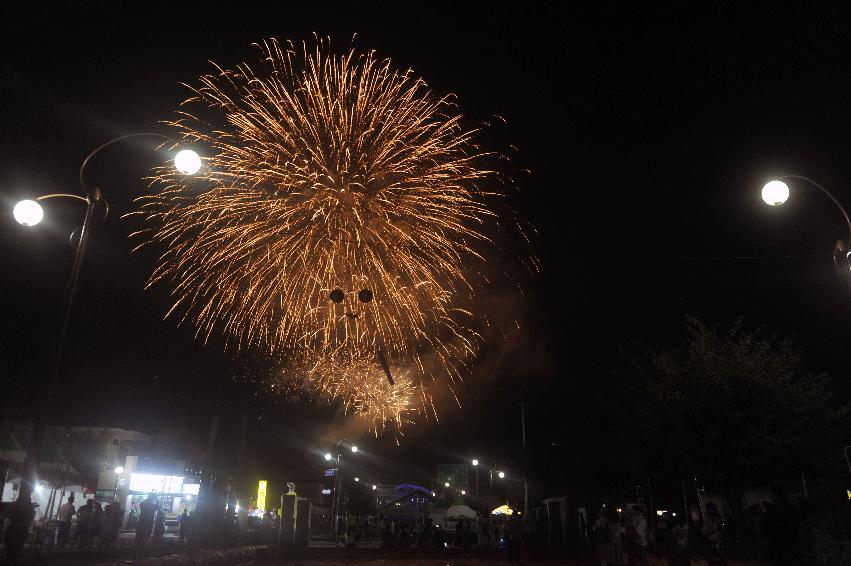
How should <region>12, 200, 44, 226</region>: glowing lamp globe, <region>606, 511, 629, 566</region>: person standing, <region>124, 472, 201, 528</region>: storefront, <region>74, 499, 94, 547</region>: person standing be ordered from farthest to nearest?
<region>124, 472, 201, 528</region>: storefront → <region>74, 499, 94, 547</region>: person standing → <region>606, 511, 629, 566</region>: person standing → <region>12, 200, 44, 226</region>: glowing lamp globe

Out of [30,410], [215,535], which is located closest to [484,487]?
[30,410]

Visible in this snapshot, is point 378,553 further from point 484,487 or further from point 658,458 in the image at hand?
point 484,487

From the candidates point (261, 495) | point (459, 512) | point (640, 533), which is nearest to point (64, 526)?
point (640, 533)

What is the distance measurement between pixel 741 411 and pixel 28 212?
23048 millimetres

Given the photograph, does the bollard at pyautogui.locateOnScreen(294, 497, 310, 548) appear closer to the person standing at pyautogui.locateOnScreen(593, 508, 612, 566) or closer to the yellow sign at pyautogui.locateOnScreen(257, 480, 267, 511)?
the person standing at pyautogui.locateOnScreen(593, 508, 612, 566)

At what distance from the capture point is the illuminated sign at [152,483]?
30406 mm

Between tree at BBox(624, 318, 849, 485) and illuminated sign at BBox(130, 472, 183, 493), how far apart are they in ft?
81.2

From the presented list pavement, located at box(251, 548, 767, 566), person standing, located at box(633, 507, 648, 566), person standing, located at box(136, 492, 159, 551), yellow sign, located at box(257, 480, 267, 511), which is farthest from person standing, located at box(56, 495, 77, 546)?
yellow sign, located at box(257, 480, 267, 511)

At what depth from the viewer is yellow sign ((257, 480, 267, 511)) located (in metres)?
37.2

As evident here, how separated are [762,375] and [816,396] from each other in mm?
2430

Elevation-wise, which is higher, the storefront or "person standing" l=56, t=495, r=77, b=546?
the storefront

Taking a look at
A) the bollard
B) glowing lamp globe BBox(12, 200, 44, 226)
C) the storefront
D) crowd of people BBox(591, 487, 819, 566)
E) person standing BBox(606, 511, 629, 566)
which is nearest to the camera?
glowing lamp globe BBox(12, 200, 44, 226)

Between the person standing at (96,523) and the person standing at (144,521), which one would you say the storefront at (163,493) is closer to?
the person standing at (144,521)

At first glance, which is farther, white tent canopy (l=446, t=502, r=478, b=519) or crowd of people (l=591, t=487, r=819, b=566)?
white tent canopy (l=446, t=502, r=478, b=519)
